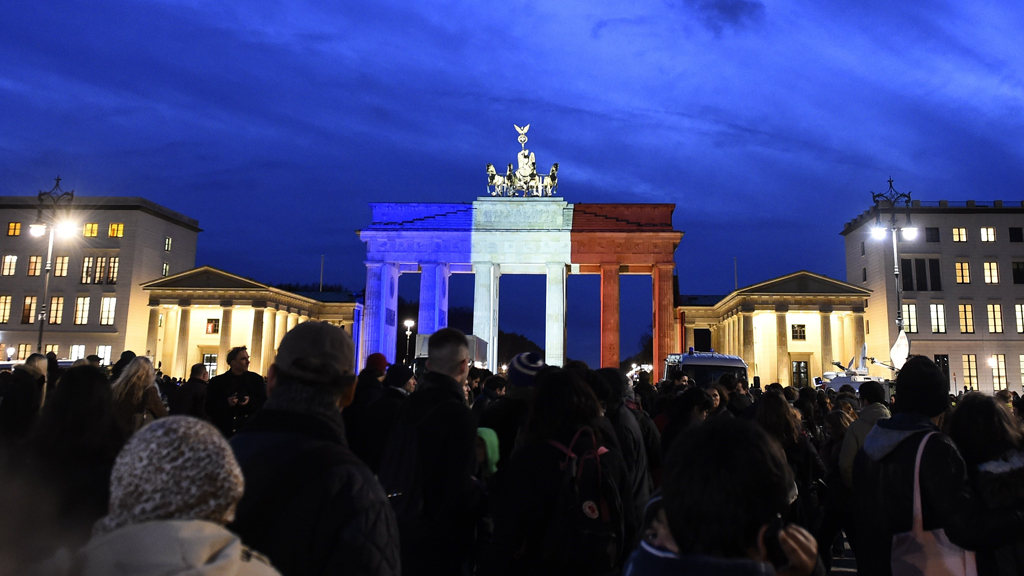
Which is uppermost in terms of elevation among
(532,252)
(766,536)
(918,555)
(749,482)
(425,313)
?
(532,252)

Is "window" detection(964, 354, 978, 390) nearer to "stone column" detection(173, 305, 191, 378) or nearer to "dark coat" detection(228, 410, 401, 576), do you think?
"stone column" detection(173, 305, 191, 378)

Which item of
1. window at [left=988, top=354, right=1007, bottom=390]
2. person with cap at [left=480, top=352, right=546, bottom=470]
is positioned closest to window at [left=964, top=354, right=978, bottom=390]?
window at [left=988, top=354, right=1007, bottom=390]

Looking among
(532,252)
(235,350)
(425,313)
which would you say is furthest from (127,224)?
(235,350)

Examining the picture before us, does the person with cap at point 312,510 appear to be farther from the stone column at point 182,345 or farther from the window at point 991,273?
the window at point 991,273

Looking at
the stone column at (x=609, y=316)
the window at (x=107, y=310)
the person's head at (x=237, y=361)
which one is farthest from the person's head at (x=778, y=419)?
the window at (x=107, y=310)

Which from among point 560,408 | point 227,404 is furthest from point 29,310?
point 560,408

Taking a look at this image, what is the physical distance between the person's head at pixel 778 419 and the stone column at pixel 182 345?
5579 centimetres

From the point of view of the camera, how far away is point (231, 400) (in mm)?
8453

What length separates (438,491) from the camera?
4.33 metres

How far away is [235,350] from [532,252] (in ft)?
140

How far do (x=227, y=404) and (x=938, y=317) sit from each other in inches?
2346

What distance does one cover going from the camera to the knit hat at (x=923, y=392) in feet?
13.9

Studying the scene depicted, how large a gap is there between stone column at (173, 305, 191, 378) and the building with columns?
39488 mm

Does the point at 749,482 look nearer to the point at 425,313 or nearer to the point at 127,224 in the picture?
the point at 425,313
